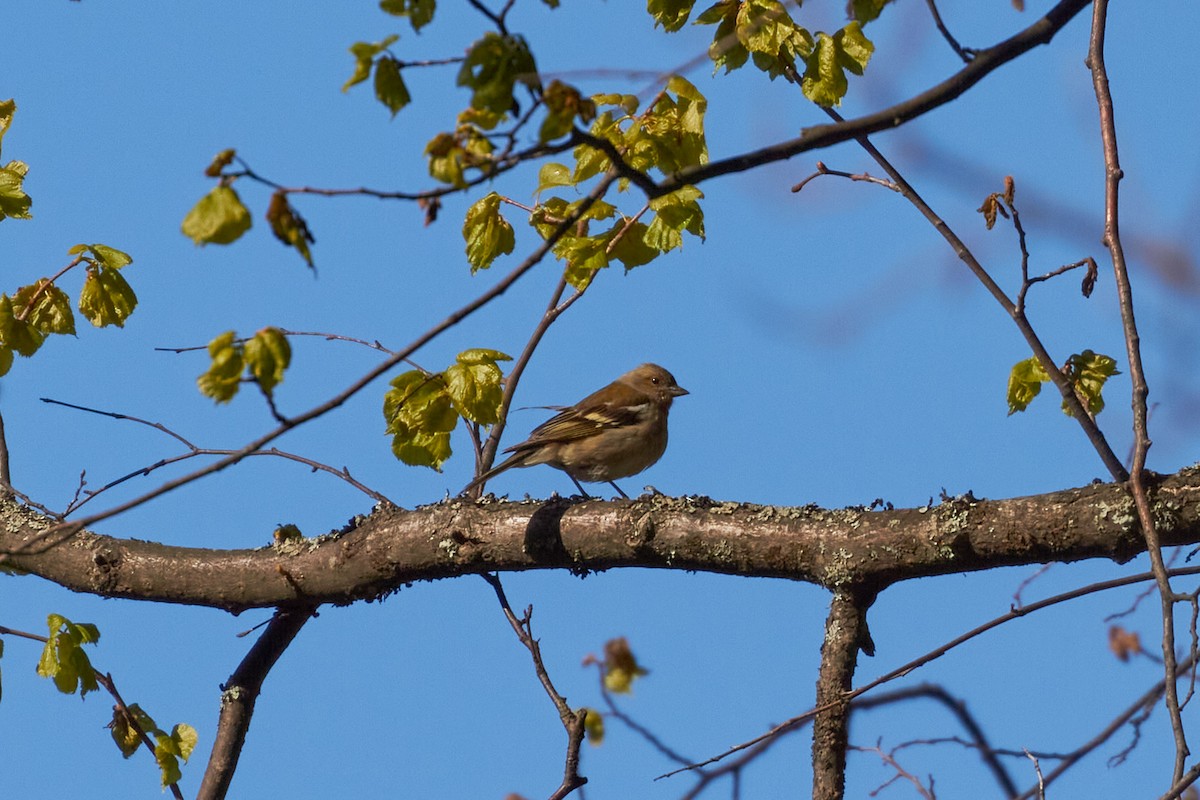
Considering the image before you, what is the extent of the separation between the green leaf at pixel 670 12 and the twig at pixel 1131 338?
4.96 ft

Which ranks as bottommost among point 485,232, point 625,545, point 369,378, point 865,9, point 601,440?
point 369,378

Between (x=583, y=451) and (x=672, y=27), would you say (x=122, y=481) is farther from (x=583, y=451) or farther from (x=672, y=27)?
(x=583, y=451)

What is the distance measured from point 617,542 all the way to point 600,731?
89.6 inches

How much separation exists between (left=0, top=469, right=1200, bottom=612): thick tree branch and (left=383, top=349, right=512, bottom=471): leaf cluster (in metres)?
0.27

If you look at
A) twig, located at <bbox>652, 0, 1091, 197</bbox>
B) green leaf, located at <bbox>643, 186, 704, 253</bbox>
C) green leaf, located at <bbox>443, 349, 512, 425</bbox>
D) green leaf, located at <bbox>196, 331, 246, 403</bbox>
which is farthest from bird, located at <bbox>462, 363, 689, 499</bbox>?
twig, located at <bbox>652, 0, 1091, 197</bbox>

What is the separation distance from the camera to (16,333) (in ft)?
19.2

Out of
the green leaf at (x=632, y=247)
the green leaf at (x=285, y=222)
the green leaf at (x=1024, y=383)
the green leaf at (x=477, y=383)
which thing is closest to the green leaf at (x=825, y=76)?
the green leaf at (x=632, y=247)

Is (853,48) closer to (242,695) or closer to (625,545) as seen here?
(625,545)

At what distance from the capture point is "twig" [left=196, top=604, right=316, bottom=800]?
5.94m

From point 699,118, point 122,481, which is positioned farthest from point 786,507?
point 122,481

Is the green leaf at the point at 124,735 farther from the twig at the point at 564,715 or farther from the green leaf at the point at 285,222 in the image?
the green leaf at the point at 285,222

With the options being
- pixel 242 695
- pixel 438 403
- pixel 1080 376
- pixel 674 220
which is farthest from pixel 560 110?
pixel 242 695

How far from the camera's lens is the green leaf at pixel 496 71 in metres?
2.90

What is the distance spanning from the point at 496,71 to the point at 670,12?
→ 2.34 metres
